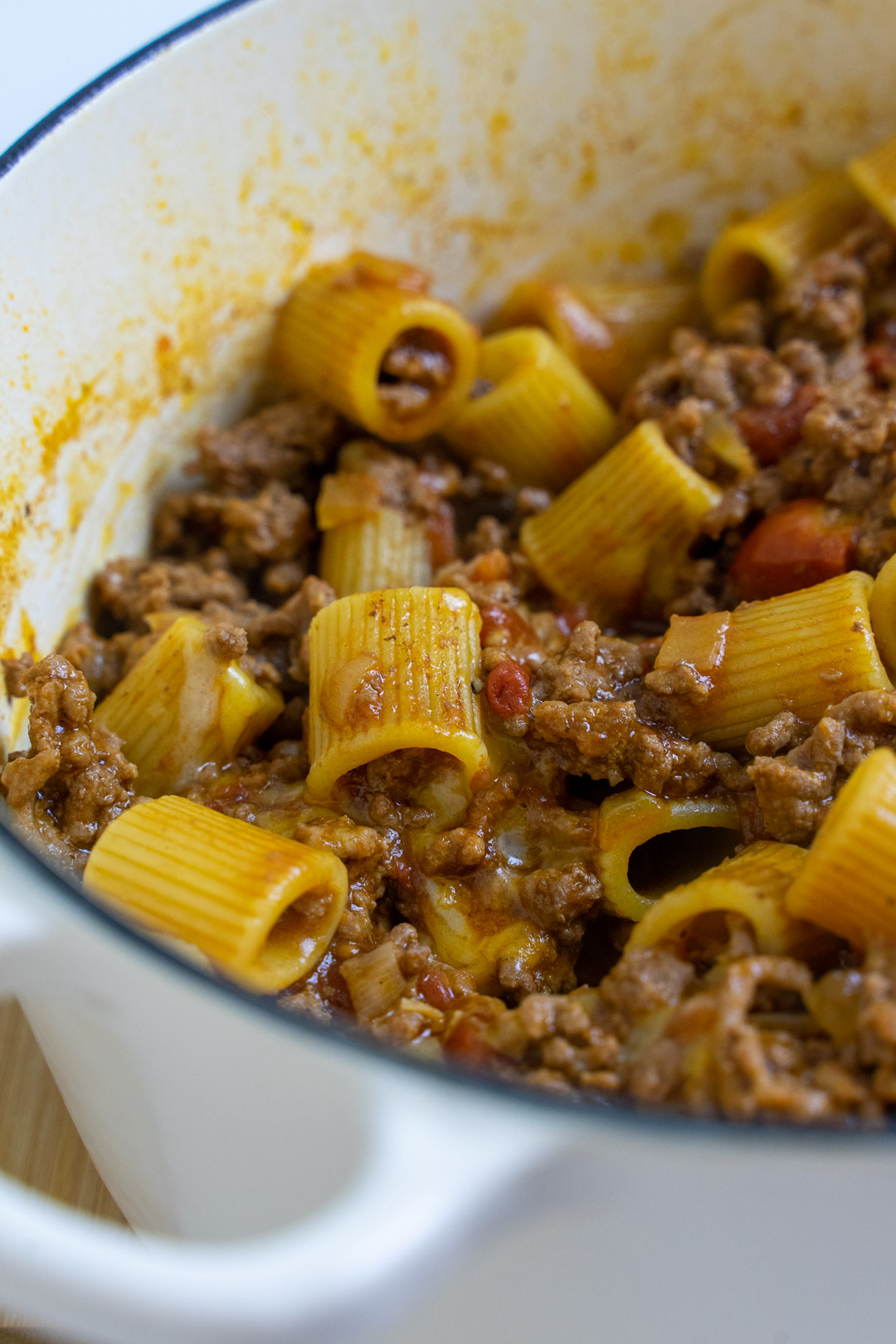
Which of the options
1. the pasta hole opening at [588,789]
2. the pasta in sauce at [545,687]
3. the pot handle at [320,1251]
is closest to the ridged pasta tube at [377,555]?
the pasta in sauce at [545,687]

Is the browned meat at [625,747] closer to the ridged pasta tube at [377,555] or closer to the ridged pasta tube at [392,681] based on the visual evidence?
the ridged pasta tube at [392,681]

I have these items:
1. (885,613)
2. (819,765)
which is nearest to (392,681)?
(819,765)

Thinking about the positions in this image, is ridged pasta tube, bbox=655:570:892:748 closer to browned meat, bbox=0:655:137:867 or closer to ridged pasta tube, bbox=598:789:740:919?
ridged pasta tube, bbox=598:789:740:919

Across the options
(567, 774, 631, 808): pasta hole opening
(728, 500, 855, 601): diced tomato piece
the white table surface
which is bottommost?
(567, 774, 631, 808): pasta hole opening

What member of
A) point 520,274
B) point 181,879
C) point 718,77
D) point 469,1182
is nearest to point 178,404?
point 520,274

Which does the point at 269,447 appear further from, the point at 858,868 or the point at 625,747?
the point at 858,868

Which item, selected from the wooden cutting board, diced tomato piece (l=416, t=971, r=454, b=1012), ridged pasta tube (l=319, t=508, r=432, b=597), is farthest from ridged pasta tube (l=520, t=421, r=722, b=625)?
the wooden cutting board
